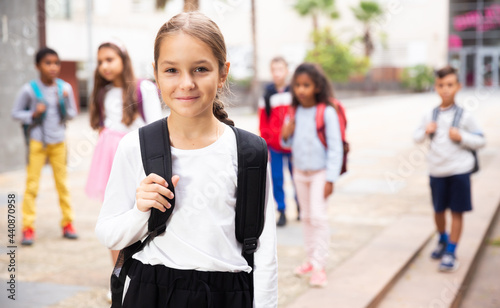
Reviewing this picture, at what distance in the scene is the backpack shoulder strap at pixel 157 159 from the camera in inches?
72.6

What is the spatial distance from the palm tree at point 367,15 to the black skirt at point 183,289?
38.5m

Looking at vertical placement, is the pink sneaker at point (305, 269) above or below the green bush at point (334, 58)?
below

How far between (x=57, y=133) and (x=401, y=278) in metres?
3.45

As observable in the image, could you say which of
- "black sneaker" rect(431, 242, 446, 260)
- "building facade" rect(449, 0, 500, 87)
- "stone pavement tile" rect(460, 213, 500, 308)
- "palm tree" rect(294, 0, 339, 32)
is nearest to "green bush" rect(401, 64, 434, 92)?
"building facade" rect(449, 0, 500, 87)

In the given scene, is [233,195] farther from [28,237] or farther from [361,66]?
[361,66]

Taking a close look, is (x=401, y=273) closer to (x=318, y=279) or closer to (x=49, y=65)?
(x=318, y=279)

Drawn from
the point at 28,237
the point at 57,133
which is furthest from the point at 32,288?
the point at 57,133

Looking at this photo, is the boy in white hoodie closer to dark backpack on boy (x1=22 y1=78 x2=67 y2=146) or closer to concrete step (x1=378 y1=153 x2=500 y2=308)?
concrete step (x1=378 y1=153 x2=500 y2=308)

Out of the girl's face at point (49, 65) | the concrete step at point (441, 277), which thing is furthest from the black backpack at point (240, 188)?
the girl's face at point (49, 65)

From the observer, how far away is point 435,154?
493 cm

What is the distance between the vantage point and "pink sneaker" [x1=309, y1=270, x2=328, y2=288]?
14.2 feet

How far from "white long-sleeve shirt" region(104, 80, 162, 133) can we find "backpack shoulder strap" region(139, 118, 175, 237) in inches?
84.3

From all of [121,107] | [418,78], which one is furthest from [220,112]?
[418,78]

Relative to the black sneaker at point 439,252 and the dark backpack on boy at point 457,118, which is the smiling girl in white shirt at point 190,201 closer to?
the dark backpack on boy at point 457,118
